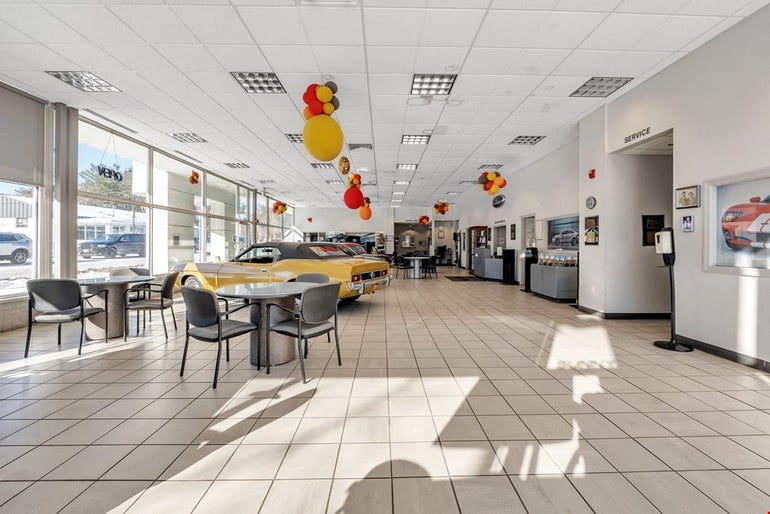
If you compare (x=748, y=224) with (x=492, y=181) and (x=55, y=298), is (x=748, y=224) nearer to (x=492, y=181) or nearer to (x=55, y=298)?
(x=492, y=181)

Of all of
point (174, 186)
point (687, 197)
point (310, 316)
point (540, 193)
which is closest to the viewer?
point (310, 316)

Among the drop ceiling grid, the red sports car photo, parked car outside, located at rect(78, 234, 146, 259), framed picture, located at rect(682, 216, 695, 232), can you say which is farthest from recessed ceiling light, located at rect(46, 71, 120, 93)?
the red sports car photo

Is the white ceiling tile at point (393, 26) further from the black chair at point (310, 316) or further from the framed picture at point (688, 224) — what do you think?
the framed picture at point (688, 224)

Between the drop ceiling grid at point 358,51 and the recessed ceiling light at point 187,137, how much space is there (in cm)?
82

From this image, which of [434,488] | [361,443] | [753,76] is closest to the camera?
[434,488]

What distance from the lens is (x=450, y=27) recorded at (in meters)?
3.58

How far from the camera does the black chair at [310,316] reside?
3.04 metres

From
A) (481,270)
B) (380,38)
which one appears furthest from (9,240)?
(481,270)

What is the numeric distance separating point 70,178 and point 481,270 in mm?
10953

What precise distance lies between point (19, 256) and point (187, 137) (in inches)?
137

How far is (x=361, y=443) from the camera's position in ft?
→ 6.94

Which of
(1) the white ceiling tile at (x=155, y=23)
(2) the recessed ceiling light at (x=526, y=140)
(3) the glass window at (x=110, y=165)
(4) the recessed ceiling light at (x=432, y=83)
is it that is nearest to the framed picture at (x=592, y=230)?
(2) the recessed ceiling light at (x=526, y=140)

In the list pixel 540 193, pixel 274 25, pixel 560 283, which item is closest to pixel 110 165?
pixel 274 25

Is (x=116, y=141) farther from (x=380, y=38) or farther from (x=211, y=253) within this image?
(x=380, y=38)
